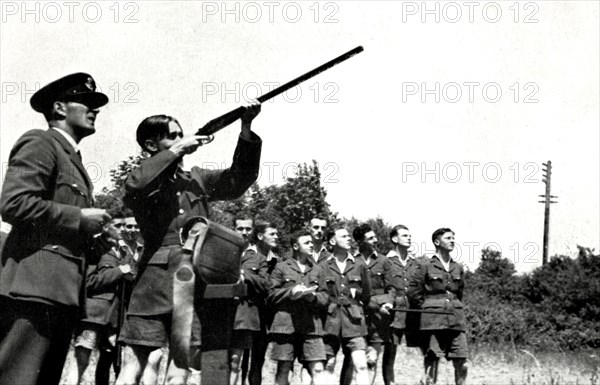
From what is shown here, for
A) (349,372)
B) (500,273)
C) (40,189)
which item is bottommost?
(349,372)

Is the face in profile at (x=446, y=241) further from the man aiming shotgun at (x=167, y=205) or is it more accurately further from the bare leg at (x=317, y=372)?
the man aiming shotgun at (x=167, y=205)

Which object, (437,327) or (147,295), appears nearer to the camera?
(147,295)

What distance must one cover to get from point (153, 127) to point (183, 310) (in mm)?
1510

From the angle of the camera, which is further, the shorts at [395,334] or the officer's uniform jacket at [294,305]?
the shorts at [395,334]

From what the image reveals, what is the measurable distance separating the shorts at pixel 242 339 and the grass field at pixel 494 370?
6.96ft

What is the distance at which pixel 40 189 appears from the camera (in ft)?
14.9

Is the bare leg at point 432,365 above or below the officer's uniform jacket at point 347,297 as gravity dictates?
below

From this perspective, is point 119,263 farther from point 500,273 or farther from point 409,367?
point 500,273

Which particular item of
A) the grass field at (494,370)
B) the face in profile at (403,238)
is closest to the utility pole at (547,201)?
the grass field at (494,370)

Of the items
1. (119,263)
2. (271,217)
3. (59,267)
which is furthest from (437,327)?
(271,217)

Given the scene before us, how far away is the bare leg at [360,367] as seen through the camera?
9.59 meters

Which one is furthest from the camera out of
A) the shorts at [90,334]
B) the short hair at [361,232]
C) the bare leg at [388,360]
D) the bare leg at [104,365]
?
the short hair at [361,232]

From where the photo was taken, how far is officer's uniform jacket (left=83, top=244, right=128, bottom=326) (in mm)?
8633

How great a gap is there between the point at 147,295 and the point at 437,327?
594cm
